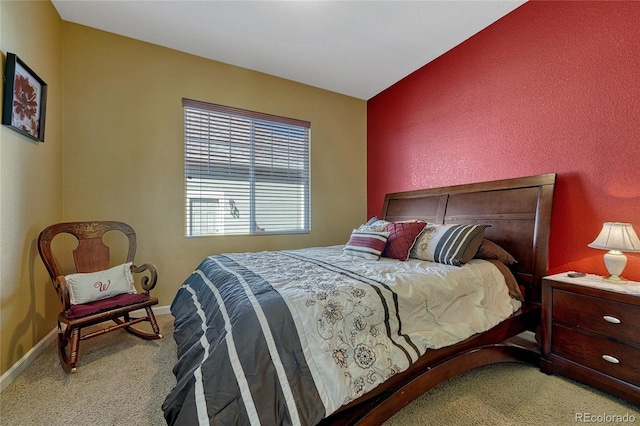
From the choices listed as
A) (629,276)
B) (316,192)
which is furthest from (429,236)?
(316,192)

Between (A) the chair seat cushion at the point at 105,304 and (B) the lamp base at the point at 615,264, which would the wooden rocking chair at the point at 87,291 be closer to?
(A) the chair seat cushion at the point at 105,304

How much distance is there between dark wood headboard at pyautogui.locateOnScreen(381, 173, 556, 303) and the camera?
2.05 meters

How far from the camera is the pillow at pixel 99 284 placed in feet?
6.38

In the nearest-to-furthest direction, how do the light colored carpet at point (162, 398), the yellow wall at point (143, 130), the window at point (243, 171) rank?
the light colored carpet at point (162, 398) → the yellow wall at point (143, 130) → the window at point (243, 171)

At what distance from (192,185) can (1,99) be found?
4.87ft

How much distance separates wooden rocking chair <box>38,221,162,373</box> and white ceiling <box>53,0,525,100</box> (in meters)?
1.88

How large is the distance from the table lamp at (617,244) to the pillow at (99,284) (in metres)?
3.35

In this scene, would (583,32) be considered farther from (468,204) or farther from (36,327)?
(36,327)

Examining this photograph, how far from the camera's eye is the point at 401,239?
2.26 meters

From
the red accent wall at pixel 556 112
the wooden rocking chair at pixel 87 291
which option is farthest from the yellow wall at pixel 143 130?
the red accent wall at pixel 556 112

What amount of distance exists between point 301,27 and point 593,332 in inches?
125

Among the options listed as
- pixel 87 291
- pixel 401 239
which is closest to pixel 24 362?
pixel 87 291

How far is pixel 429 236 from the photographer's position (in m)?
2.25

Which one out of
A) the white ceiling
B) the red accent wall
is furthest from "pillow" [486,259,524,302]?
the white ceiling
